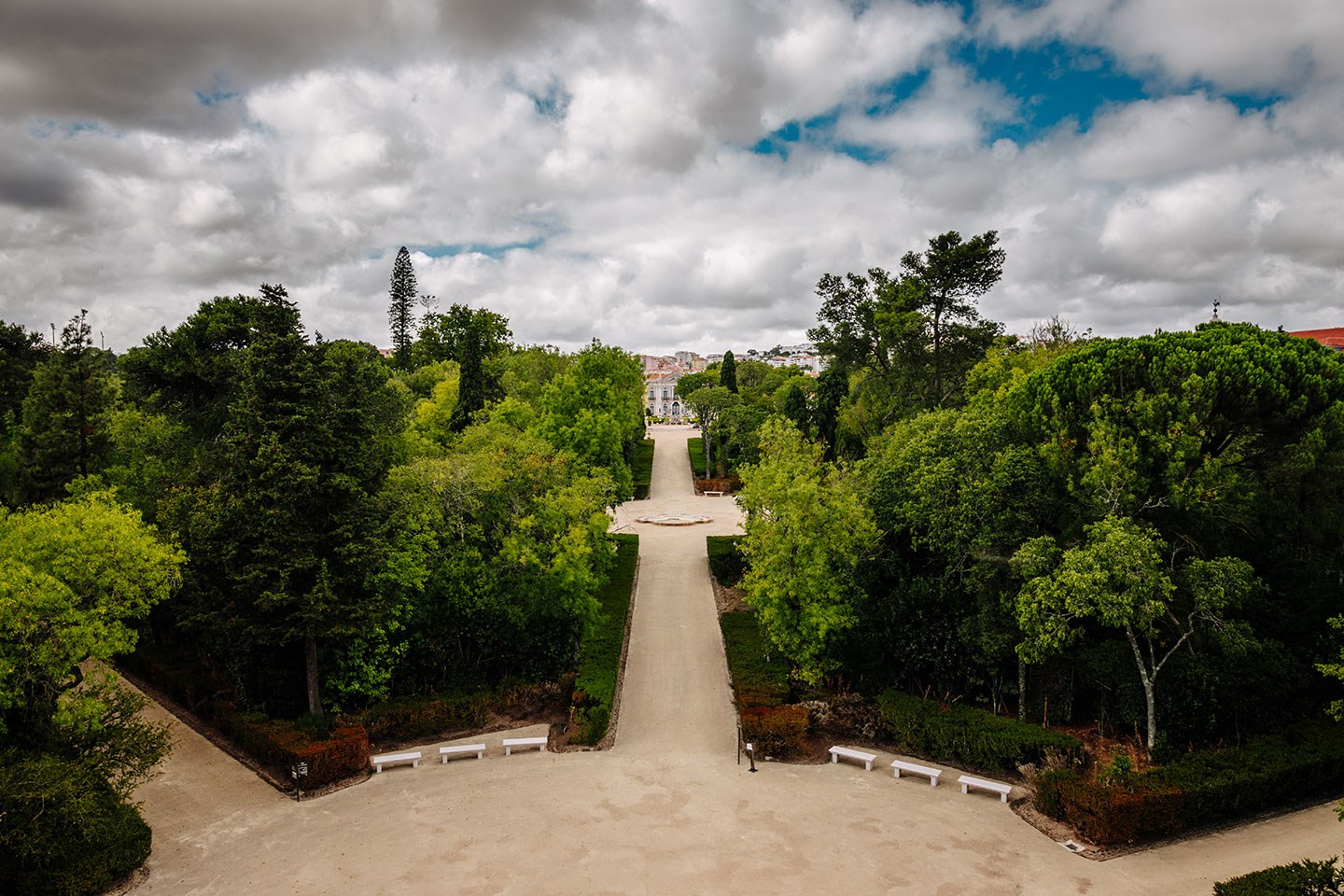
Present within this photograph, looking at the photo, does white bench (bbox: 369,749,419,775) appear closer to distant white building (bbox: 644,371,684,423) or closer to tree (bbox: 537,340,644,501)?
tree (bbox: 537,340,644,501)

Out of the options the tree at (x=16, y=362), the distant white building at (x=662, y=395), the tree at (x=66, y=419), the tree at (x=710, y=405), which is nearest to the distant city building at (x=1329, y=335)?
the tree at (x=710, y=405)

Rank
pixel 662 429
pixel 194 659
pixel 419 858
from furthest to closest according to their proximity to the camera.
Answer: pixel 662 429, pixel 194 659, pixel 419 858

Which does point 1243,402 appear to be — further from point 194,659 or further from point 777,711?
point 194,659

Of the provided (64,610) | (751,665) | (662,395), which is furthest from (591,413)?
(662,395)

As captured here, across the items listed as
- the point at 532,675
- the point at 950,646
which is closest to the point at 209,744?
the point at 532,675

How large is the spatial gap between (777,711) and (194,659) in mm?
17406

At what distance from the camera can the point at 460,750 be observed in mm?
16875

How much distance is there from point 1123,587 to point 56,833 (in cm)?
1918

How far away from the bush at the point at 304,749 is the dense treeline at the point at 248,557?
1.03 ft

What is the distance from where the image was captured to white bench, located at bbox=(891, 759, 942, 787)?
50.9 feet

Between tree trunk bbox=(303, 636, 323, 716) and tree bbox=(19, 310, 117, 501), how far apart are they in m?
17.1

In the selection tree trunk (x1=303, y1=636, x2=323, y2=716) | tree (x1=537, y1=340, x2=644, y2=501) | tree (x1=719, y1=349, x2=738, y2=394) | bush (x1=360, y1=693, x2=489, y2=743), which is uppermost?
tree (x1=719, y1=349, x2=738, y2=394)

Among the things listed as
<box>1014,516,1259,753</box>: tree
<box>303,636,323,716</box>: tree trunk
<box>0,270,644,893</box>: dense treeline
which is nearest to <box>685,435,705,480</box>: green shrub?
<box>0,270,644,893</box>: dense treeline

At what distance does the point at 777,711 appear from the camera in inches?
676
